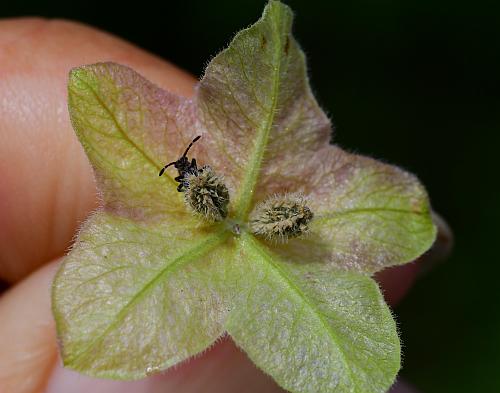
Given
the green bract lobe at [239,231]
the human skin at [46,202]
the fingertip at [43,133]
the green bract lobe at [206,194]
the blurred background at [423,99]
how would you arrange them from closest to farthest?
the green bract lobe at [239,231]
the green bract lobe at [206,194]
the human skin at [46,202]
the fingertip at [43,133]
the blurred background at [423,99]

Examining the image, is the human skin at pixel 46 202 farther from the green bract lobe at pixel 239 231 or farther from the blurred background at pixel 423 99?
the blurred background at pixel 423 99

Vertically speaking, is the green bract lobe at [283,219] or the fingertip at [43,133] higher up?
the green bract lobe at [283,219]

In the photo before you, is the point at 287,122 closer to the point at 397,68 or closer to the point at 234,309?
the point at 234,309

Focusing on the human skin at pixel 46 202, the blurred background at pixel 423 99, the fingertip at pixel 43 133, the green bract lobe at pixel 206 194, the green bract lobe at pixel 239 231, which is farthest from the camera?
the blurred background at pixel 423 99

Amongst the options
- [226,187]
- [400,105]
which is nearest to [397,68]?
[400,105]

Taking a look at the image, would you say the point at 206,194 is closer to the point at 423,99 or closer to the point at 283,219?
the point at 283,219

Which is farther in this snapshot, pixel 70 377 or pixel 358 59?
pixel 358 59

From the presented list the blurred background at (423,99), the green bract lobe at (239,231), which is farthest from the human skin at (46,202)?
the blurred background at (423,99)
